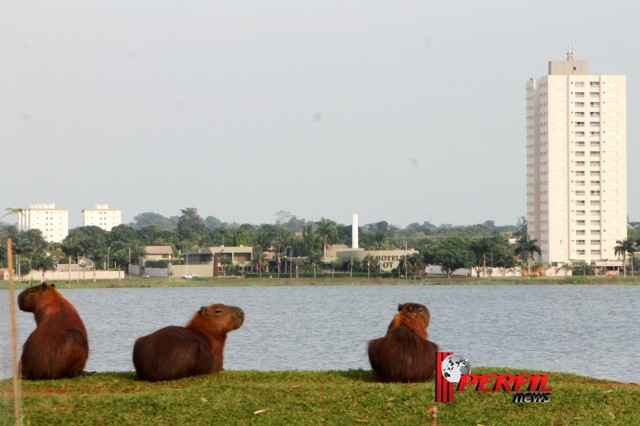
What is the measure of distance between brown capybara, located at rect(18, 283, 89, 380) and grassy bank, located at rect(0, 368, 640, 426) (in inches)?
11.7

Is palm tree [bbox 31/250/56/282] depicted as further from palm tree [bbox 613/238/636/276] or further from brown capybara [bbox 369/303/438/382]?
brown capybara [bbox 369/303/438/382]

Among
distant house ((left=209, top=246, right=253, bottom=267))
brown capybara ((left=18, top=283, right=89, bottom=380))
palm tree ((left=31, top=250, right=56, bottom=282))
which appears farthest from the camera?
distant house ((left=209, top=246, right=253, bottom=267))

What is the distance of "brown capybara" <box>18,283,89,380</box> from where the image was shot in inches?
629

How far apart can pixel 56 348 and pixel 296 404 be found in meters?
3.90

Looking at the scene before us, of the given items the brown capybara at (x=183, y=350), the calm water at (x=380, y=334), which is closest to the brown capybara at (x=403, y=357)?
the brown capybara at (x=183, y=350)

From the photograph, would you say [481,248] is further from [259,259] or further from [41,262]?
[41,262]

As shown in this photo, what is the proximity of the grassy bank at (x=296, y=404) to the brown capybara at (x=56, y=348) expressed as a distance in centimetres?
30

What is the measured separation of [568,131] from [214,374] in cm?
18981

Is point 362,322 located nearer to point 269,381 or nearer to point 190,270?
point 269,381

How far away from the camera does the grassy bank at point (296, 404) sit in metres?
13.7

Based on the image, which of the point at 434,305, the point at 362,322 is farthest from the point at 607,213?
the point at 362,322

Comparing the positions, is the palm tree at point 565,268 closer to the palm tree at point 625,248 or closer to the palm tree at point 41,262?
the palm tree at point 625,248

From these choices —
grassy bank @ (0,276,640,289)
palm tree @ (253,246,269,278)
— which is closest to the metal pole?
grassy bank @ (0,276,640,289)

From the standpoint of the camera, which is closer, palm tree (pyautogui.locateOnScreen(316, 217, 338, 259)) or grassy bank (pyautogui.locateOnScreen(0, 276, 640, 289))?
grassy bank (pyautogui.locateOnScreen(0, 276, 640, 289))
